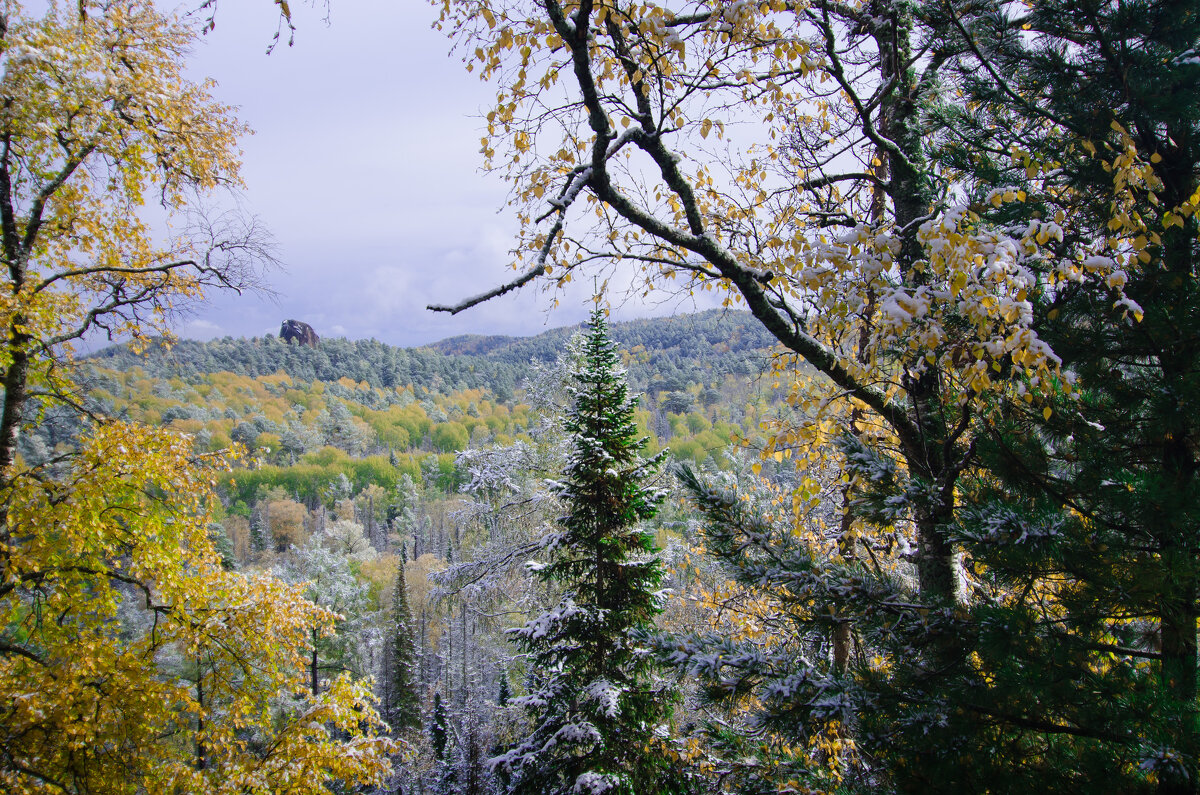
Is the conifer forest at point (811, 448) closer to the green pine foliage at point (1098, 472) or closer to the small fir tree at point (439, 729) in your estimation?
the green pine foliage at point (1098, 472)

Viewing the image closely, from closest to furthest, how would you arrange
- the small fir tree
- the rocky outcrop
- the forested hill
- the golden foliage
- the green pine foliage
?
1. the green pine foliage
2. the golden foliage
3. the small fir tree
4. the forested hill
5. the rocky outcrop

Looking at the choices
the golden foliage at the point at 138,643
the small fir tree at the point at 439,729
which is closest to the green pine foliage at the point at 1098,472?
the golden foliage at the point at 138,643

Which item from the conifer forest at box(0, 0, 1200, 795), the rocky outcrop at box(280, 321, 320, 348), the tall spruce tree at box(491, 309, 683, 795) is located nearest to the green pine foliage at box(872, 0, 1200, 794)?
the conifer forest at box(0, 0, 1200, 795)

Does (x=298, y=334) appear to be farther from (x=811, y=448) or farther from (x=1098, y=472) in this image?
(x=1098, y=472)

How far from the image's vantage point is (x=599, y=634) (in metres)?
7.59

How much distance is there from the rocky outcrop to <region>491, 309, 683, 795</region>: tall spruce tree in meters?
163

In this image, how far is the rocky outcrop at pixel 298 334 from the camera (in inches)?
5896

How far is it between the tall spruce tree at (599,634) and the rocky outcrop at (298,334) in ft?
536

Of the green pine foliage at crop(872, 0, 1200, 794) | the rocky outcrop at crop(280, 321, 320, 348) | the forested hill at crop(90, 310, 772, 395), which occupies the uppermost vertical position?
the rocky outcrop at crop(280, 321, 320, 348)

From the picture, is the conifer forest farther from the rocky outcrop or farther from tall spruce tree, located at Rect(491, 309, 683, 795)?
the rocky outcrop

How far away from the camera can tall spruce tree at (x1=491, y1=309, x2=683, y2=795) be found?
7023 millimetres

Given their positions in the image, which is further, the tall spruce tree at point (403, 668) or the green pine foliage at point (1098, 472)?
the tall spruce tree at point (403, 668)

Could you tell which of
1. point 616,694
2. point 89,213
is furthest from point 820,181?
point 89,213

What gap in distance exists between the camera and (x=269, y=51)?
246 centimetres
